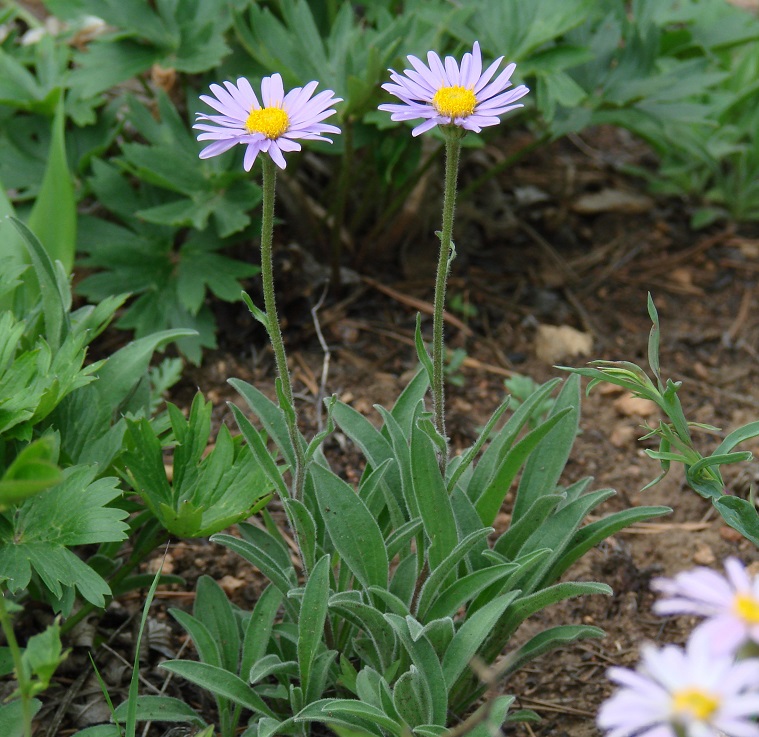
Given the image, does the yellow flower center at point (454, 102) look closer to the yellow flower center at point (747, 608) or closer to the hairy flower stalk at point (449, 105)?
the hairy flower stalk at point (449, 105)

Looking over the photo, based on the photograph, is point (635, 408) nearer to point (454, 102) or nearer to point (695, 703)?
point (454, 102)

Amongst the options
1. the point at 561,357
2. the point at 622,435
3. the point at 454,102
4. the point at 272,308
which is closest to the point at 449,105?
the point at 454,102

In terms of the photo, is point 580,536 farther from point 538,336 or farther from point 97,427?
point 538,336

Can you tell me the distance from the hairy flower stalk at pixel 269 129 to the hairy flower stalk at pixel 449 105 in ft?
0.39

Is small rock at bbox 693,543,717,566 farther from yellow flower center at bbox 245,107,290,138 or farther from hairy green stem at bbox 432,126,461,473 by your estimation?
yellow flower center at bbox 245,107,290,138

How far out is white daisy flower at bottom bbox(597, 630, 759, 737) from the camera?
752 mm

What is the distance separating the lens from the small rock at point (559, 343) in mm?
2873

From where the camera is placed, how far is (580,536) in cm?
169

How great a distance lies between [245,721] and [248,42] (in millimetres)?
1800

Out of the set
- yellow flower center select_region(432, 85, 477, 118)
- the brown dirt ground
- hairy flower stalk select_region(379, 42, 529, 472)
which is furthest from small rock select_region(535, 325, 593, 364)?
yellow flower center select_region(432, 85, 477, 118)

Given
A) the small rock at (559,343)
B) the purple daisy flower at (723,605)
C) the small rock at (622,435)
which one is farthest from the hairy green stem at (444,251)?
the small rock at (559,343)

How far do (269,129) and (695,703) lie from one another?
96 cm

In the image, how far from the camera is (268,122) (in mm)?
1338

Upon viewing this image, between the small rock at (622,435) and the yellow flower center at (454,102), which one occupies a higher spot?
the yellow flower center at (454,102)
